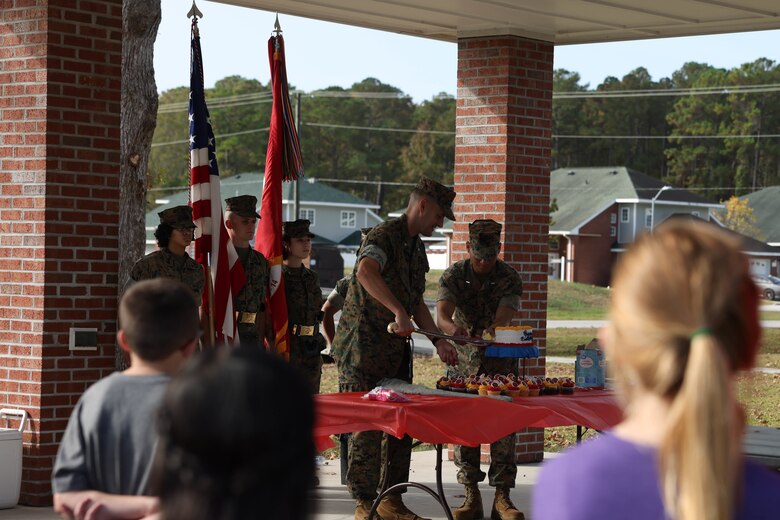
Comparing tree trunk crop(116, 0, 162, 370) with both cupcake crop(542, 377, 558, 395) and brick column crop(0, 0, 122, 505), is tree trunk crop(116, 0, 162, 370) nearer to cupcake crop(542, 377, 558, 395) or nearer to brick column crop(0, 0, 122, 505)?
brick column crop(0, 0, 122, 505)

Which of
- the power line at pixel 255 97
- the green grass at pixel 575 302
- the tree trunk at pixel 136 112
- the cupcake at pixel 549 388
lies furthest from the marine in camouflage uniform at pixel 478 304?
the power line at pixel 255 97

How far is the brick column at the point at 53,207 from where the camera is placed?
23.8ft

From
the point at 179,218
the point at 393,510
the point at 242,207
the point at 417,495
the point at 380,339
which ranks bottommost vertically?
the point at 417,495

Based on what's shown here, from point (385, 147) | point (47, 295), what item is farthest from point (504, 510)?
point (385, 147)

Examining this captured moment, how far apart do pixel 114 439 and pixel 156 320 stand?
30 centimetres

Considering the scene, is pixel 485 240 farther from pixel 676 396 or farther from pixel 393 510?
pixel 676 396

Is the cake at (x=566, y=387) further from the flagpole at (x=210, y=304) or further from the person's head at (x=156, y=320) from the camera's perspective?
the person's head at (x=156, y=320)

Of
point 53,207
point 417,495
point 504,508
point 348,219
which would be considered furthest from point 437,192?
point 348,219

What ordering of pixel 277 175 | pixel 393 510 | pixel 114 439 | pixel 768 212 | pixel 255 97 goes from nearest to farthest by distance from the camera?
1. pixel 114 439
2. pixel 393 510
3. pixel 277 175
4. pixel 768 212
5. pixel 255 97

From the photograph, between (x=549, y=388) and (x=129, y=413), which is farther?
(x=549, y=388)

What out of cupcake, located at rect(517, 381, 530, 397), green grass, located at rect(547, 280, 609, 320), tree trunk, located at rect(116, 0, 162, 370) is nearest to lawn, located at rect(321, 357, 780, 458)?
tree trunk, located at rect(116, 0, 162, 370)

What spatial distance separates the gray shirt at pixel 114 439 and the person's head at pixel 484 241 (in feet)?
16.8

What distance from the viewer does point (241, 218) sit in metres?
8.59

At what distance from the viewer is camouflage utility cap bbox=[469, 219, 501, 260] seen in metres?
7.97
